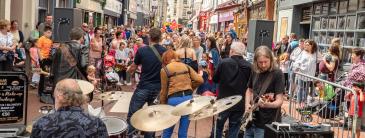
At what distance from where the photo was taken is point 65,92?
370 cm

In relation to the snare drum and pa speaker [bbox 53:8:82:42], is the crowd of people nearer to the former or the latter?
the snare drum

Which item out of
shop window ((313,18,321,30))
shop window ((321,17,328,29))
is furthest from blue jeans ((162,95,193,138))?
shop window ((313,18,321,30))

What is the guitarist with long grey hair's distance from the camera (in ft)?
18.2

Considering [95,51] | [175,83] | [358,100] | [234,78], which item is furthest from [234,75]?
[95,51]

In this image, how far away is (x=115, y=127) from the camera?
18.2 ft

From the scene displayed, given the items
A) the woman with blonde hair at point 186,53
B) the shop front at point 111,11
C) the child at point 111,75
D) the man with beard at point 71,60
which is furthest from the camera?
the shop front at point 111,11

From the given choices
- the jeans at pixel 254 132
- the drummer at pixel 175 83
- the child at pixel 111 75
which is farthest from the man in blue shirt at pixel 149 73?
the child at pixel 111 75

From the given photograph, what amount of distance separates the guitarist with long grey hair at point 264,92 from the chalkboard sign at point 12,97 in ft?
9.50

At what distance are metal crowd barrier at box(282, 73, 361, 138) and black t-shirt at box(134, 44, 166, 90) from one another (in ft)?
8.94

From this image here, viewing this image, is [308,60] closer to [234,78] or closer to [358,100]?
[358,100]

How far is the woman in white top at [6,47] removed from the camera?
36.4 ft

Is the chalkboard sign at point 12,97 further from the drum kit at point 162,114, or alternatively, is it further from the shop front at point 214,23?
the shop front at point 214,23

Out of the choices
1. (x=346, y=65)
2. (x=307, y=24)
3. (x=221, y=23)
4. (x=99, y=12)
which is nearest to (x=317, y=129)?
(x=346, y=65)

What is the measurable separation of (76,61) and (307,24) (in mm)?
13062
